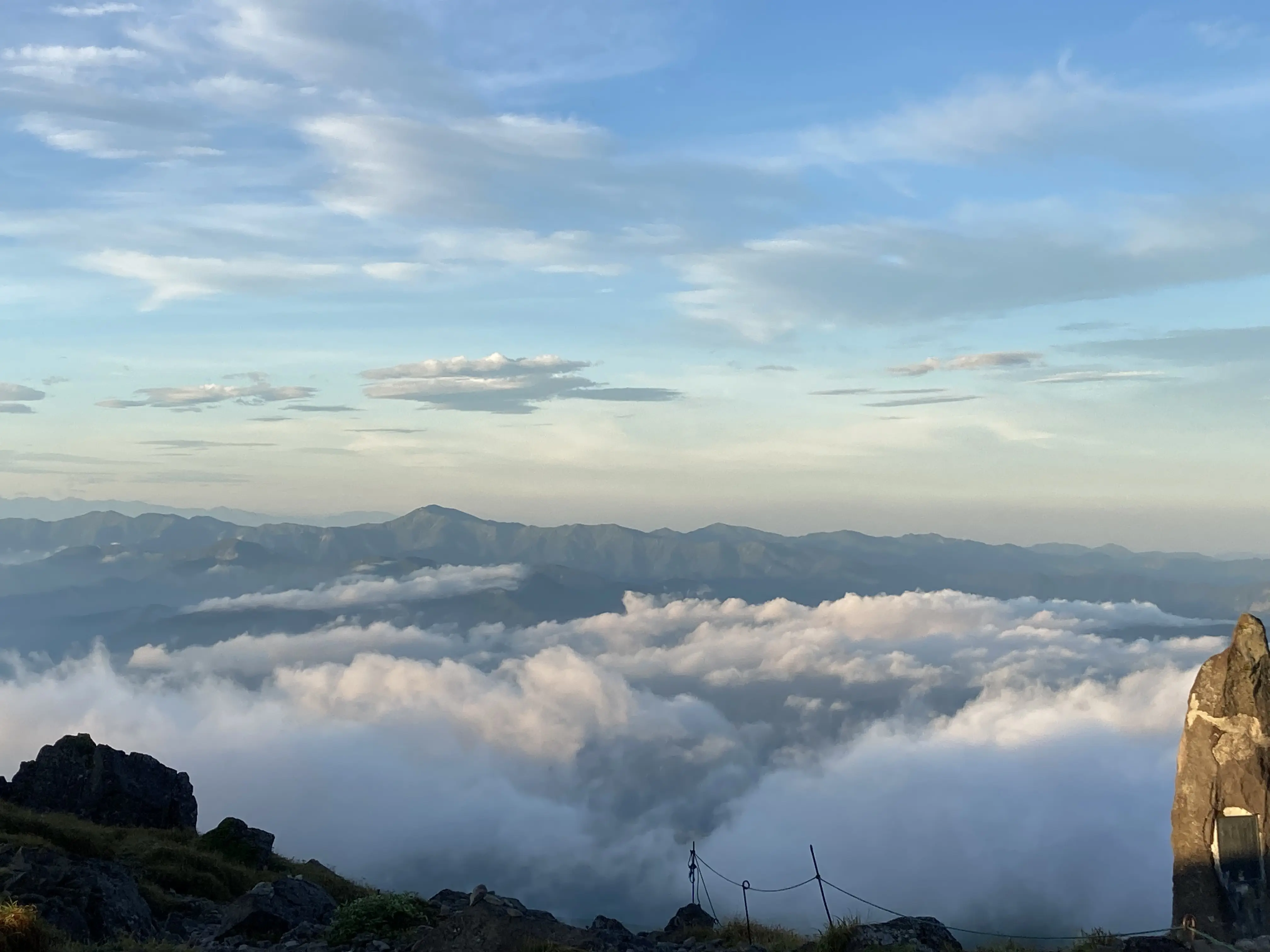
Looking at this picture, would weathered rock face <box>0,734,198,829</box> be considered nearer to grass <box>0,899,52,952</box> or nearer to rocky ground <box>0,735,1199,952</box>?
rocky ground <box>0,735,1199,952</box>

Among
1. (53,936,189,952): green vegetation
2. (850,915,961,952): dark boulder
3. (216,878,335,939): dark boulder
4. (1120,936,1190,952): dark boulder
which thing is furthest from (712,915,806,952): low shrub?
(53,936,189,952): green vegetation

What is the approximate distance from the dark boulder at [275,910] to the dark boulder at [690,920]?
811cm

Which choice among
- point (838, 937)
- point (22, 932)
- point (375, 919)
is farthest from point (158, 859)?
point (838, 937)

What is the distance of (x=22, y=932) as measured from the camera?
1521 centimetres

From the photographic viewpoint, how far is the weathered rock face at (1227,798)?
18.7 m

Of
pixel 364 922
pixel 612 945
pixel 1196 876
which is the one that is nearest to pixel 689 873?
pixel 612 945

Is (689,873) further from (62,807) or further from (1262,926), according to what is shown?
(62,807)

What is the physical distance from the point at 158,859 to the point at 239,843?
439 cm

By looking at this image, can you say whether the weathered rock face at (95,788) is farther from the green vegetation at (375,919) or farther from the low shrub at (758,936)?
the low shrub at (758,936)

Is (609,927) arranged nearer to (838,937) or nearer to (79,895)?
(838,937)

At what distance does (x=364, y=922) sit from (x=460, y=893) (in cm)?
875

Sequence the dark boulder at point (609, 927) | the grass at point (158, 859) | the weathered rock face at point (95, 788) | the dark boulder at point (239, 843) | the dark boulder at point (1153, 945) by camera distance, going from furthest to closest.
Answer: the weathered rock face at point (95, 788) < the dark boulder at point (239, 843) < the grass at point (158, 859) < the dark boulder at point (609, 927) < the dark boulder at point (1153, 945)

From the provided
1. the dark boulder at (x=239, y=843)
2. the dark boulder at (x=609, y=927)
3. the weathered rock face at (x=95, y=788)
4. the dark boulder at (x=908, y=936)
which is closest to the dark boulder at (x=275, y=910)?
the dark boulder at (x=609, y=927)

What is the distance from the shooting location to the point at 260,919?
67.4 feet
